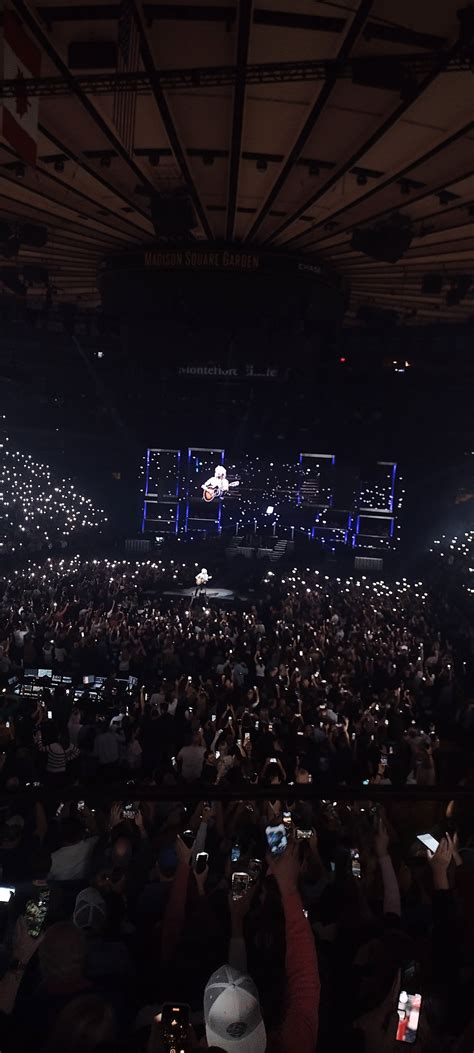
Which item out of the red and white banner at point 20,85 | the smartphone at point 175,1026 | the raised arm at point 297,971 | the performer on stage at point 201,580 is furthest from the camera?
the performer on stage at point 201,580

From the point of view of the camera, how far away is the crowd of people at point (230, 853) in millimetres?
2586

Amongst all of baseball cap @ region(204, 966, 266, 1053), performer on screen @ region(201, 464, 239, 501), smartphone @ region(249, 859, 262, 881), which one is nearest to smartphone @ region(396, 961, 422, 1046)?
baseball cap @ region(204, 966, 266, 1053)

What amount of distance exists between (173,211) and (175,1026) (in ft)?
22.6

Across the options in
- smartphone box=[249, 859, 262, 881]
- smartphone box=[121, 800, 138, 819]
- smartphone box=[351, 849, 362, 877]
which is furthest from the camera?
smartphone box=[121, 800, 138, 819]

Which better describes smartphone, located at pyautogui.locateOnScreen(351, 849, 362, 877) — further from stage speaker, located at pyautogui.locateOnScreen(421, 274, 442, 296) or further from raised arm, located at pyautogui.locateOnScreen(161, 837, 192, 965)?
stage speaker, located at pyautogui.locateOnScreen(421, 274, 442, 296)

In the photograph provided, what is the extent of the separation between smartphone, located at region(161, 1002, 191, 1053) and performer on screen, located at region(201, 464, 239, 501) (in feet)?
93.9

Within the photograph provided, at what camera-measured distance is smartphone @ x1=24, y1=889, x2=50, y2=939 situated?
282 centimetres

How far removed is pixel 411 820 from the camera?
21.8 feet

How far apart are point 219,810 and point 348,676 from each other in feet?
23.2

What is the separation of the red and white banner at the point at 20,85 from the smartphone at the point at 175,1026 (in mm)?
4996

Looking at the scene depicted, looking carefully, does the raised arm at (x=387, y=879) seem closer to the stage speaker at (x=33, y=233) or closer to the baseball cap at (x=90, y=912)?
the baseball cap at (x=90, y=912)

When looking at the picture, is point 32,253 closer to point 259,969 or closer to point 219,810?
point 219,810

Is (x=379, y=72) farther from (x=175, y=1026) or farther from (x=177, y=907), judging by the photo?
(x=175, y=1026)

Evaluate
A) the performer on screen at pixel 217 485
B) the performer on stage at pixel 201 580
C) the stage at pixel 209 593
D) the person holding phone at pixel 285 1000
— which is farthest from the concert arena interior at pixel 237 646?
the performer on screen at pixel 217 485
